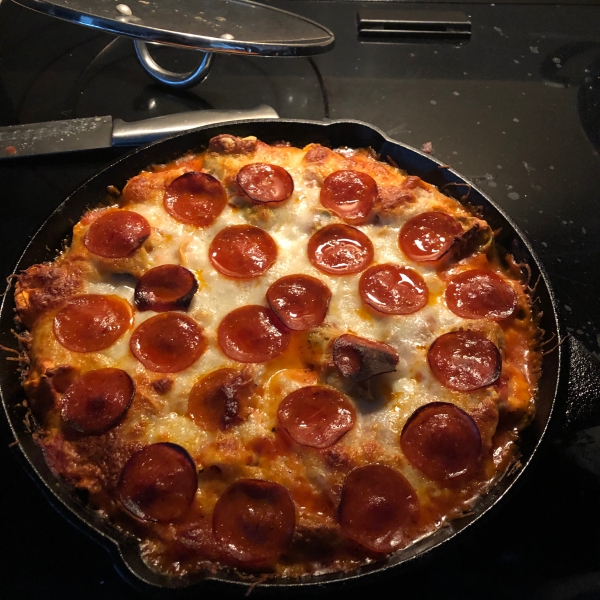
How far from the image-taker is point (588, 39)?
4.27 m

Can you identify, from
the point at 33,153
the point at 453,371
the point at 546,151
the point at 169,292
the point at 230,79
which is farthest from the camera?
the point at 230,79

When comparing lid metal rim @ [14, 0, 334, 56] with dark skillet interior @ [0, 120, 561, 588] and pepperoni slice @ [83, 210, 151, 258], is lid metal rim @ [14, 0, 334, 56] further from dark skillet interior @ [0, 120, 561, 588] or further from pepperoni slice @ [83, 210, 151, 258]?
pepperoni slice @ [83, 210, 151, 258]

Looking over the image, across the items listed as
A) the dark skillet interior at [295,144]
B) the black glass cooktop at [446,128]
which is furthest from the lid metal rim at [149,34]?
the black glass cooktop at [446,128]

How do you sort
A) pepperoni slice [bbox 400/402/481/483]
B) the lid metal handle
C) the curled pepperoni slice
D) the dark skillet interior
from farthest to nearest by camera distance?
the lid metal handle
the curled pepperoni slice
pepperoni slice [bbox 400/402/481/483]
the dark skillet interior

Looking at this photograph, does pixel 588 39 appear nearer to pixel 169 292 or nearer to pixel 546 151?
pixel 546 151

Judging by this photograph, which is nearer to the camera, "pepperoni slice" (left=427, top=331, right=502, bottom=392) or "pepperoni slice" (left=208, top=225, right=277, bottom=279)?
"pepperoni slice" (left=427, top=331, right=502, bottom=392)

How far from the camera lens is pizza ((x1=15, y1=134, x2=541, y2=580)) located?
187cm

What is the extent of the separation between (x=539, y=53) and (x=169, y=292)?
11.9 ft

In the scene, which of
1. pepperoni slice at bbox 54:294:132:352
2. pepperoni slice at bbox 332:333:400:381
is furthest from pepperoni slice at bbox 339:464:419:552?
pepperoni slice at bbox 54:294:132:352

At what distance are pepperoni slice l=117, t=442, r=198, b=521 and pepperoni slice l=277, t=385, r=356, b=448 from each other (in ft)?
1.27

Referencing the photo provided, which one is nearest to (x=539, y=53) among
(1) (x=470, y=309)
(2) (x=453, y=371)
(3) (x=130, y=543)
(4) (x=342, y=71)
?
(4) (x=342, y=71)

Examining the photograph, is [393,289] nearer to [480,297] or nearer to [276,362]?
[480,297]

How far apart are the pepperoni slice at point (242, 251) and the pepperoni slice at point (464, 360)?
83 centimetres

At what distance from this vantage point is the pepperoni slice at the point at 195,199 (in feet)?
8.27
